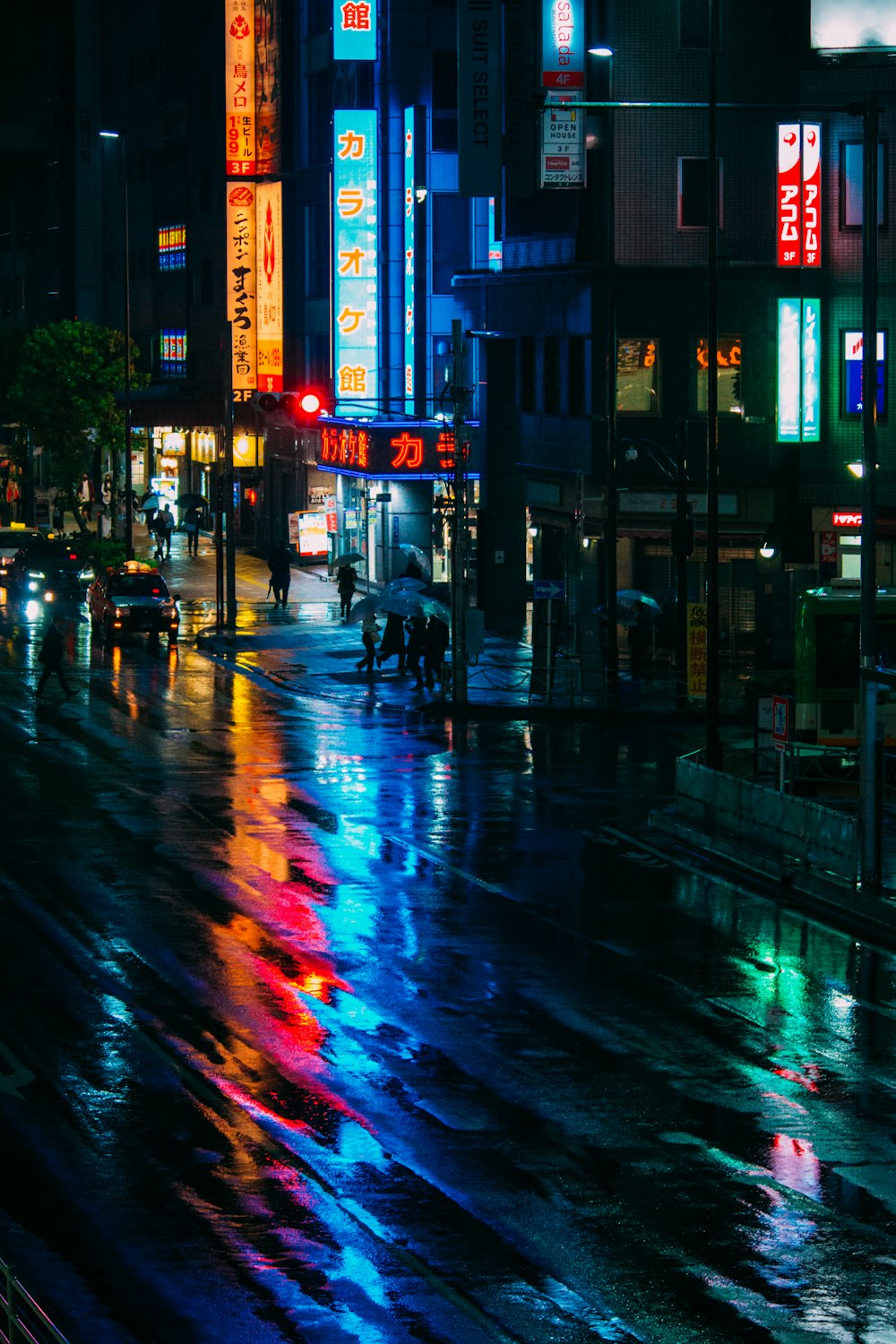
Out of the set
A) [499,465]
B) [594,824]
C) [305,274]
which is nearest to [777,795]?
[594,824]

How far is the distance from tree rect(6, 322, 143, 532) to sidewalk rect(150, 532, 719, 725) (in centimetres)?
1397

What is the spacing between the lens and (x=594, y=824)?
30.2 m

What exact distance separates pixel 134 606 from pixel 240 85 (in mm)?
32376

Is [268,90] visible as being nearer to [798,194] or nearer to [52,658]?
[798,194]

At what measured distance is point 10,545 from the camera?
7612cm

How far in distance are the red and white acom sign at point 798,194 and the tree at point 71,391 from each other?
143 ft

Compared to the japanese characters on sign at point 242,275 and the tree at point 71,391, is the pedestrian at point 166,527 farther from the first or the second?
the japanese characters on sign at point 242,275

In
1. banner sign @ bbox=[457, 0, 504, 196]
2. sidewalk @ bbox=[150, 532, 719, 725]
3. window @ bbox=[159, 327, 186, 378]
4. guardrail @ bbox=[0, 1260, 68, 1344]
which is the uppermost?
banner sign @ bbox=[457, 0, 504, 196]

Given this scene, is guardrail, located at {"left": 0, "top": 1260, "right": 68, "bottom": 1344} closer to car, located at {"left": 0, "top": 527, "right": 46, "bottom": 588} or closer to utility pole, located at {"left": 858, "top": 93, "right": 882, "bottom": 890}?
utility pole, located at {"left": 858, "top": 93, "right": 882, "bottom": 890}

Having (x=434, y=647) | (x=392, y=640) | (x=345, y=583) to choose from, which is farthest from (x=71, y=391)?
(x=434, y=647)

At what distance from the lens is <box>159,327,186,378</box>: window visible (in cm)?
9994

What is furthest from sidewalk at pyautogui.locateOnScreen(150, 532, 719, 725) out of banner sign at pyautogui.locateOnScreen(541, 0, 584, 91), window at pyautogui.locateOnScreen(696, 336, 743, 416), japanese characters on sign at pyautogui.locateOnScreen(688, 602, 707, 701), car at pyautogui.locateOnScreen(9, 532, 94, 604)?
banner sign at pyautogui.locateOnScreen(541, 0, 584, 91)

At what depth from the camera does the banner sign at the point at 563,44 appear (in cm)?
4844

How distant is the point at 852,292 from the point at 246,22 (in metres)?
37.6
